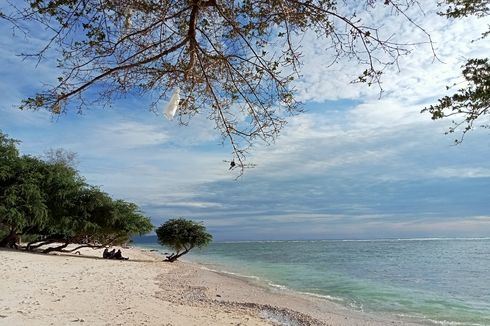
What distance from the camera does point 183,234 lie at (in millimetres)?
29875

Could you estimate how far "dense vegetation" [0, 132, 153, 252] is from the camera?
22.9 meters

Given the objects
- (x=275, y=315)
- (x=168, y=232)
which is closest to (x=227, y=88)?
(x=275, y=315)

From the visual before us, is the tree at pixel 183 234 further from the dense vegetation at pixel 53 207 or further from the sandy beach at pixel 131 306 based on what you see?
the sandy beach at pixel 131 306

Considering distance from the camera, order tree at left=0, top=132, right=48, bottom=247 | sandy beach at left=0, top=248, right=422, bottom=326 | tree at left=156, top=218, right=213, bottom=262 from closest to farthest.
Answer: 1. sandy beach at left=0, top=248, right=422, bottom=326
2. tree at left=0, top=132, right=48, bottom=247
3. tree at left=156, top=218, right=213, bottom=262

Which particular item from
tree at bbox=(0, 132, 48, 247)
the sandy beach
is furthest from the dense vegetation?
the sandy beach

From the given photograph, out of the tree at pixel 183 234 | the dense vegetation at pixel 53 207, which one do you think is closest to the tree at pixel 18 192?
the dense vegetation at pixel 53 207

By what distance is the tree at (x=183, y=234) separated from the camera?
98.0 ft

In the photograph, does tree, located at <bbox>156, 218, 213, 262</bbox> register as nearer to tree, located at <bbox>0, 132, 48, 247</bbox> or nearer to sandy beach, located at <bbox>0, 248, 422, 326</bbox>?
tree, located at <bbox>0, 132, 48, 247</bbox>

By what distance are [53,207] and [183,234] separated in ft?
27.4

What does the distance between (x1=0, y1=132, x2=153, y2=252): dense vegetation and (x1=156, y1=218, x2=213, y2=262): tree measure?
1119mm

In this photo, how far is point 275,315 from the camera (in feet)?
38.0

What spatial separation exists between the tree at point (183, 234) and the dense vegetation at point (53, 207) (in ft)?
3.67

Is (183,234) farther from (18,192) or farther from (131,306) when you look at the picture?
(131,306)

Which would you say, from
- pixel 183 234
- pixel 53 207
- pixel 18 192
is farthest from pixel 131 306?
pixel 183 234
